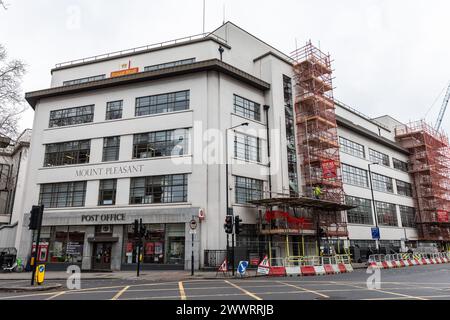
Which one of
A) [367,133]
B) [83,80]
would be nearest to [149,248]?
[83,80]

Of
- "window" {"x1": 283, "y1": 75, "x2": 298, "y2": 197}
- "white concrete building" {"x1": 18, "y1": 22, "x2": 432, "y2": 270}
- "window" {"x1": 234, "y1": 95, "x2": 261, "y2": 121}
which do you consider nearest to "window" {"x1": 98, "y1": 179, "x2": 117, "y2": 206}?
"white concrete building" {"x1": 18, "y1": 22, "x2": 432, "y2": 270}

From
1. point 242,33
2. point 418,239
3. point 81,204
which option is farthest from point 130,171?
point 418,239

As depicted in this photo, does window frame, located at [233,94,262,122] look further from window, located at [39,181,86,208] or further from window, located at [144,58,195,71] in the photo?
window, located at [39,181,86,208]

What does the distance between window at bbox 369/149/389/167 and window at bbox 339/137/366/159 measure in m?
2.50

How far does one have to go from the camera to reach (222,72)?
100 ft

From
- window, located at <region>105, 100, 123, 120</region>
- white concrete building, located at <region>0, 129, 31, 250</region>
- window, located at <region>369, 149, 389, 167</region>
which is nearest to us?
window, located at <region>105, 100, 123, 120</region>

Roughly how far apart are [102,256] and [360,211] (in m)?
30.3

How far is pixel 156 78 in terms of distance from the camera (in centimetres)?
3117

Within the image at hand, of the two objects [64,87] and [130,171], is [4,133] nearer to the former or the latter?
[130,171]

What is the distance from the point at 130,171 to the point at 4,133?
11580mm

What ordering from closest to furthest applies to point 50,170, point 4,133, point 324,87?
point 4,133, point 50,170, point 324,87

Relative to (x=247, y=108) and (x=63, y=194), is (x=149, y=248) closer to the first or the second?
(x=63, y=194)

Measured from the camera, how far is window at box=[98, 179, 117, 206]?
2958 cm

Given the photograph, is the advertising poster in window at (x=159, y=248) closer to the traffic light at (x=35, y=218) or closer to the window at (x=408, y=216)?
the traffic light at (x=35, y=218)
